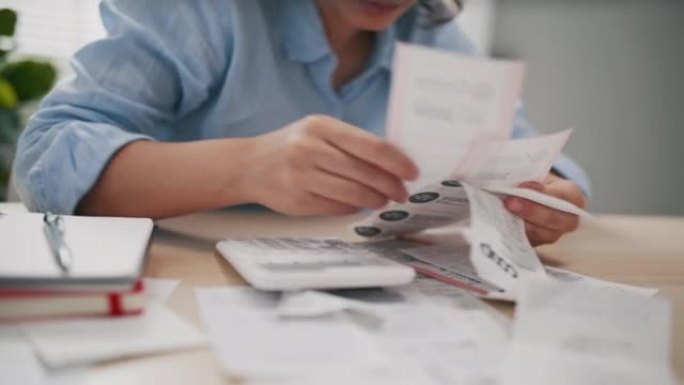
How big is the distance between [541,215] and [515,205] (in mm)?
52

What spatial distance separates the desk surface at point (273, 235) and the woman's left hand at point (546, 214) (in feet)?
0.08

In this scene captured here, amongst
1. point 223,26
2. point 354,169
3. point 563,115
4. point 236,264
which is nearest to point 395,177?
point 354,169

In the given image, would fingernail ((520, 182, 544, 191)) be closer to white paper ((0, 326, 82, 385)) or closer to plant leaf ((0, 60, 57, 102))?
white paper ((0, 326, 82, 385))

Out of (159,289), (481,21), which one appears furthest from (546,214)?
(481,21)

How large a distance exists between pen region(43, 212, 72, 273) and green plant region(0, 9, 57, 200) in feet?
3.53

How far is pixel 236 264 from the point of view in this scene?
18.4 inches

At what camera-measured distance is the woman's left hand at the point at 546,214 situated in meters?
0.54

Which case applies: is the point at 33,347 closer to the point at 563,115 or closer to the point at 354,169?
the point at 354,169

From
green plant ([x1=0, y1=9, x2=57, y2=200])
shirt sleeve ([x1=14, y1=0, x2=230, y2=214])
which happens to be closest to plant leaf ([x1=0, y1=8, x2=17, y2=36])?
shirt sleeve ([x1=14, y1=0, x2=230, y2=214])

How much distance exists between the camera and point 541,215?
57 cm

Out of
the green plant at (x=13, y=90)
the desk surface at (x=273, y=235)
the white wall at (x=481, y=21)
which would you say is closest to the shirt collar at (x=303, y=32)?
the desk surface at (x=273, y=235)

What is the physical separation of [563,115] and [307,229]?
1524mm

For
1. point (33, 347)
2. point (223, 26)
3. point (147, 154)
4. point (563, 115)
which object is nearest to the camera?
point (33, 347)

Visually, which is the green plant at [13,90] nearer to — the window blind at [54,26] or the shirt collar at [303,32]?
the window blind at [54,26]
